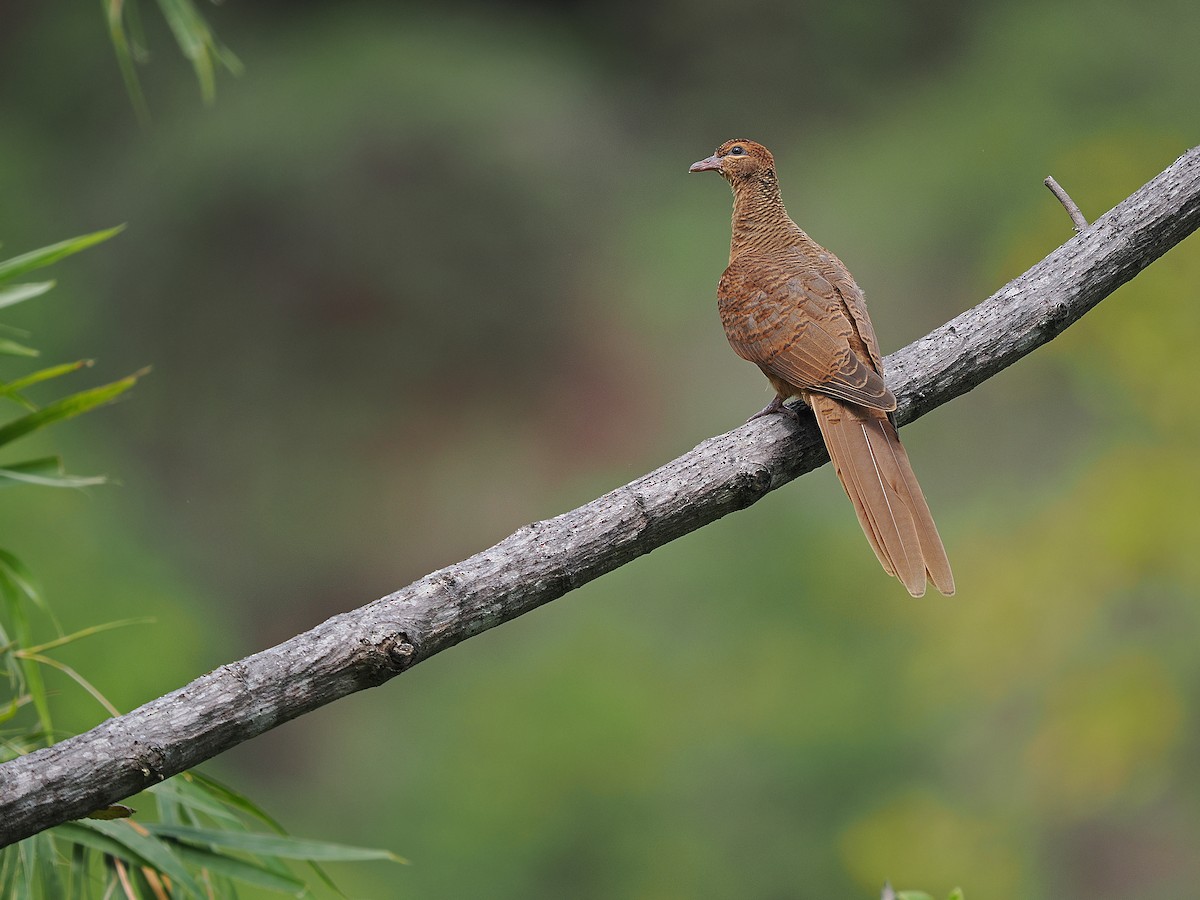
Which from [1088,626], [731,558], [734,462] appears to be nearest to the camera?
[734,462]

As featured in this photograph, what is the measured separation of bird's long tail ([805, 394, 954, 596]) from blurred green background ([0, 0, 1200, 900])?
9.11 ft

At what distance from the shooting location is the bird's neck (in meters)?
2.32

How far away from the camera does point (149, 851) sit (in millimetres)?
2053

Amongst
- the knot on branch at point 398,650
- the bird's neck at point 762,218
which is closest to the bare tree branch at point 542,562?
the knot on branch at point 398,650

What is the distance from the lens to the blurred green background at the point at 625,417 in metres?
4.54

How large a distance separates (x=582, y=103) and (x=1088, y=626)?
3.29 m

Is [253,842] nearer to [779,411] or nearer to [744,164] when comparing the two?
[779,411]

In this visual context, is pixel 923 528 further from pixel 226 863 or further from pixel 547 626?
pixel 547 626

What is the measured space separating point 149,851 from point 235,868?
0.49 feet

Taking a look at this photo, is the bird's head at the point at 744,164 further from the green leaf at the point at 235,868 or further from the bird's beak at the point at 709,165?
the green leaf at the point at 235,868

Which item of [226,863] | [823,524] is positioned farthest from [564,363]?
[226,863]

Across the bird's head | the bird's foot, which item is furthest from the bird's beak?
the bird's foot

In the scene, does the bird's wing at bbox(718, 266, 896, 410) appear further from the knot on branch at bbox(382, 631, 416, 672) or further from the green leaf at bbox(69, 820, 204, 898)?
the green leaf at bbox(69, 820, 204, 898)

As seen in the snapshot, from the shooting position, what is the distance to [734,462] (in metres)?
1.78
